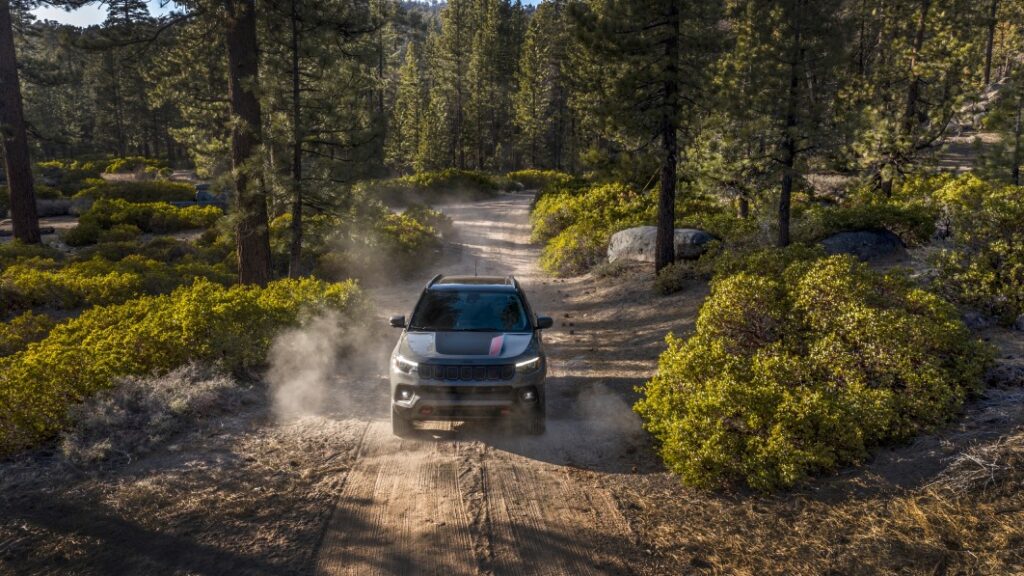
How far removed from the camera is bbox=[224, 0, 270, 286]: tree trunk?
12.4 m

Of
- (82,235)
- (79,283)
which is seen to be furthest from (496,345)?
(82,235)

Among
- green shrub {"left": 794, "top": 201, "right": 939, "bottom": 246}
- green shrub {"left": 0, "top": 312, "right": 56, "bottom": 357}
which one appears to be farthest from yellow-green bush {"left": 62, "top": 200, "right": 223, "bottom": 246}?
green shrub {"left": 794, "top": 201, "right": 939, "bottom": 246}

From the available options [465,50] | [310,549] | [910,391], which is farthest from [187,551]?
[465,50]

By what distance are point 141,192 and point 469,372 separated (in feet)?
102

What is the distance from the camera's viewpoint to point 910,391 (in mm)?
6391

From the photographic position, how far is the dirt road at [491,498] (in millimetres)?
4977

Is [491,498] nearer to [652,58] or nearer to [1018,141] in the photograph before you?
[652,58]

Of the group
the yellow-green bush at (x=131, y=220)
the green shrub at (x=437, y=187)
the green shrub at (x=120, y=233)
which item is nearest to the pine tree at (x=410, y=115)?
the green shrub at (x=437, y=187)

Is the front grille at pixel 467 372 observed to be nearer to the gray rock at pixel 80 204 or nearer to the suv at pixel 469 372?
the suv at pixel 469 372

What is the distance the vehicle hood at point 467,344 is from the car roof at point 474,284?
1.06m

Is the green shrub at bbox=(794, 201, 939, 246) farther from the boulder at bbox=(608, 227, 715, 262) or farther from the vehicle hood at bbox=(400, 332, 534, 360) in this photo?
the vehicle hood at bbox=(400, 332, 534, 360)

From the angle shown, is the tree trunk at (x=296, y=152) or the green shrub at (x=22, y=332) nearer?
the green shrub at (x=22, y=332)

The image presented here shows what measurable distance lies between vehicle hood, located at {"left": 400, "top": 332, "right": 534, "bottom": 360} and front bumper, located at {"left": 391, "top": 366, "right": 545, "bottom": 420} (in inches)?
12.6

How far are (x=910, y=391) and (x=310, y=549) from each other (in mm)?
6321
